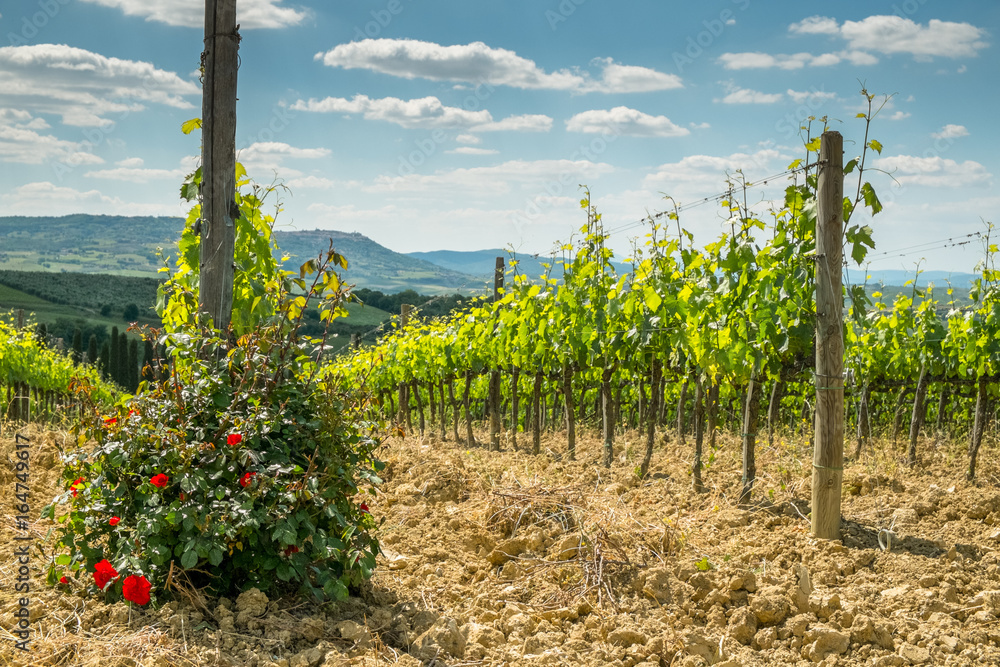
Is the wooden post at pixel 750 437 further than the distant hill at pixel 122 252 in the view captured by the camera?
No

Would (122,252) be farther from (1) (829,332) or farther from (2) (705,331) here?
(1) (829,332)

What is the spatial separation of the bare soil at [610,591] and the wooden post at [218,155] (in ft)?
5.62

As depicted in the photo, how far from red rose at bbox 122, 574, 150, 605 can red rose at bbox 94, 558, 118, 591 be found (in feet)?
0.47

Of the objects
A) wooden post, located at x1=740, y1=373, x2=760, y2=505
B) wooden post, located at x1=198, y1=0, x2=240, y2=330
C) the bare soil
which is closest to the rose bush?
the bare soil

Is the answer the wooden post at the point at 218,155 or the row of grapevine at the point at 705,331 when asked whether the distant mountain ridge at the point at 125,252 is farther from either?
the wooden post at the point at 218,155

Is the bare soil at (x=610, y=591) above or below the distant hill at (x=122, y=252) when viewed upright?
below

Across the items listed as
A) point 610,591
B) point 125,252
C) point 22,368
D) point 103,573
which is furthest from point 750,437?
point 125,252

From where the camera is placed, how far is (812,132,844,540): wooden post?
14.0 ft

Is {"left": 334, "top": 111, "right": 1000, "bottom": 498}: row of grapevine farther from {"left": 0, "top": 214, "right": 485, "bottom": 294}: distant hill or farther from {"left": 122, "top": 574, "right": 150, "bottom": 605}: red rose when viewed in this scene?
{"left": 0, "top": 214, "right": 485, "bottom": 294}: distant hill

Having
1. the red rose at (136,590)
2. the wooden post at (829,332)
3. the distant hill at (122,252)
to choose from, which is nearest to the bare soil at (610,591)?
the red rose at (136,590)

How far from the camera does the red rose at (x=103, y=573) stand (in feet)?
9.89

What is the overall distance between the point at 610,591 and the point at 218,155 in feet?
11.3

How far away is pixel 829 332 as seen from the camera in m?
4.30

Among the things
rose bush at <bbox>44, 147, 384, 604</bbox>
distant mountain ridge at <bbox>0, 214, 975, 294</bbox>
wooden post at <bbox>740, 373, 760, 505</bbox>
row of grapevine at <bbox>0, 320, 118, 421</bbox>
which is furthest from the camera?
distant mountain ridge at <bbox>0, 214, 975, 294</bbox>
